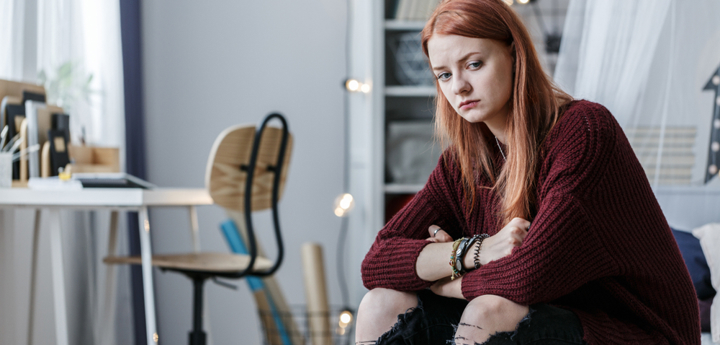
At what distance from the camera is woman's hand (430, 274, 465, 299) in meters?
0.96

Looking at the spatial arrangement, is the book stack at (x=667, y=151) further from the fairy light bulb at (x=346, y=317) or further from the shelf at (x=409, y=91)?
the fairy light bulb at (x=346, y=317)

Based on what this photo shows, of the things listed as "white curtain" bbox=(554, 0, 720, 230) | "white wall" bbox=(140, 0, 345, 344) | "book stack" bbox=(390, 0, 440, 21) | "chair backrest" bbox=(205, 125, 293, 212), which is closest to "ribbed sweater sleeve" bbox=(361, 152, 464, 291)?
"white curtain" bbox=(554, 0, 720, 230)

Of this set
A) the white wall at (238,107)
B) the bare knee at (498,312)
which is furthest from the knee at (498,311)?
the white wall at (238,107)

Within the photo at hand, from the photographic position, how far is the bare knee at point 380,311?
965 mm

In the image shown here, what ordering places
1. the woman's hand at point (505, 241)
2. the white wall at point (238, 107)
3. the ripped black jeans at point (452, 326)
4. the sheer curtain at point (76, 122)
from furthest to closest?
the white wall at point (238, 107)
the sheer curtain at point (76, 122)
the woman's hand at point (505, 241)
the ripped black jeans at point (452, 326)

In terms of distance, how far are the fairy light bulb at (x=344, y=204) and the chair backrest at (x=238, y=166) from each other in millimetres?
702

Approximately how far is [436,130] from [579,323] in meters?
0.49

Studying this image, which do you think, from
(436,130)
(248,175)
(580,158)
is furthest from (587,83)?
(248,175)

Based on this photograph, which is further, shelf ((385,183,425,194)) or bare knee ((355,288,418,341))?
shelf ((385,183,425,194))

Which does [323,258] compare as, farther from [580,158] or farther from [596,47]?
[580,158]

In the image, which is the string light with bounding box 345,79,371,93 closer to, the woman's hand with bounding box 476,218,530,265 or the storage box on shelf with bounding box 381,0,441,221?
the storage box on shelf with bounding box 381,0,441,221

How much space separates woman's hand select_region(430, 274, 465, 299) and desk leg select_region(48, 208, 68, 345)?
88 centimetres

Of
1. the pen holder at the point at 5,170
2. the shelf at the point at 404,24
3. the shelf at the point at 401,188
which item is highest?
the shelf at the point at 404,24

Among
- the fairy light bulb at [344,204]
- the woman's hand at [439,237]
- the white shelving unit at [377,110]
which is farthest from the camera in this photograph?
the fairy light bulb at [344,204]
